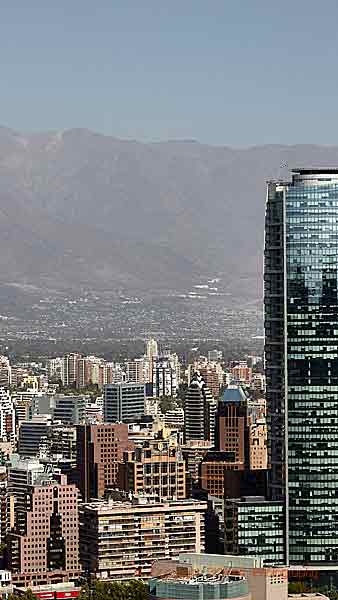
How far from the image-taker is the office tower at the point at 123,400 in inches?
1199

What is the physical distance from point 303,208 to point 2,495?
423 centimetres

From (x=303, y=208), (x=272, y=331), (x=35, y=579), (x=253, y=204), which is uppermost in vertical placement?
(x=253, y=204)

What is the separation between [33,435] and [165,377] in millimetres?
6893

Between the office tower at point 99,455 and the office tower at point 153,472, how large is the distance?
181 mm

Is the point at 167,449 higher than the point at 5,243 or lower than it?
lower

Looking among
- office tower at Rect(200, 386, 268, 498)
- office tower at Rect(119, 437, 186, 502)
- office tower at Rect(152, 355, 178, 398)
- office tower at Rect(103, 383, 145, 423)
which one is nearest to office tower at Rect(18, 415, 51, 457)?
office tower at Rect(103, 383, 145, 423)

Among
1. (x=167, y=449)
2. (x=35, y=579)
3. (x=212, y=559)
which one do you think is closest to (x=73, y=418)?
(x=167, y=449)

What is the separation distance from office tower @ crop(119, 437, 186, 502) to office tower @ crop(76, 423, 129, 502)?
181mm

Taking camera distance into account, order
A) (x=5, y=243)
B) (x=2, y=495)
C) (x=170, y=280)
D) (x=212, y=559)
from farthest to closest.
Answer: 1. (x=5, y=243)
2. (x=170, y=280)
3. (x=2, y=495)
4. (x=212, y=559)

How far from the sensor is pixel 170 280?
43406mm

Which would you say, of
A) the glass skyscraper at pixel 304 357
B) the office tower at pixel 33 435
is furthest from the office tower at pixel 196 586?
the office tower at pixel 33 435

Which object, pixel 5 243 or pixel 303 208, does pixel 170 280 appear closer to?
pixel 5 243

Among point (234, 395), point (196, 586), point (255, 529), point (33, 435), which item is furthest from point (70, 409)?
point (196, 586)

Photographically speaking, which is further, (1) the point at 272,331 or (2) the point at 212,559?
(1) the point at 272,331
